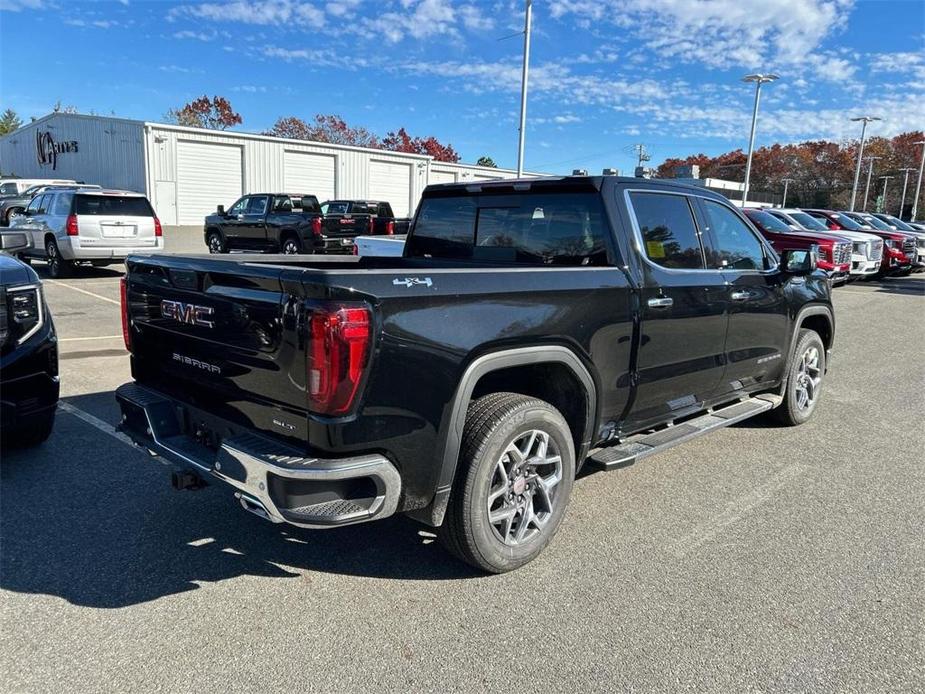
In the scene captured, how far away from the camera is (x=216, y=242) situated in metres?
21.5

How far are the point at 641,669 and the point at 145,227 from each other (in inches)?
561

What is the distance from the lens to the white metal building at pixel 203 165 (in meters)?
30.2

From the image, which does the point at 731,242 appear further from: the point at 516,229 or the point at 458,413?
the point at 458,413

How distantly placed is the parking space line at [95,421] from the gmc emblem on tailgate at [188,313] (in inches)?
74.2

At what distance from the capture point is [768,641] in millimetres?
2836

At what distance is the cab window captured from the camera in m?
4.67

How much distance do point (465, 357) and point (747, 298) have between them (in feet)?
8.89

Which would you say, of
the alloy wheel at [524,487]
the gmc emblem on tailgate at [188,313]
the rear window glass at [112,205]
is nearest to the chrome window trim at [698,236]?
the alloy wheel at [524,487]

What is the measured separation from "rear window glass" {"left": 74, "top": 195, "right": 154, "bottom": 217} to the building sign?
26.7 m

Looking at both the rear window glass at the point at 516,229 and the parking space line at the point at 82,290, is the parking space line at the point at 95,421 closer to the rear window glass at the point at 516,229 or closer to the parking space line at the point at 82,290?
the rear window glass at the point at 516,229

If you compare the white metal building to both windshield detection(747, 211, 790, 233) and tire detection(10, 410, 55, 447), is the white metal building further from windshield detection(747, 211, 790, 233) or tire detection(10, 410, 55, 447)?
tire detection(10, 410, 55, 447)

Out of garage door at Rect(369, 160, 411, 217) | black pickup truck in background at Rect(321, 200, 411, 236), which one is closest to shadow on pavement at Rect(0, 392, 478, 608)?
black pickup truck in background at Rect(321, 200, 411, 236)

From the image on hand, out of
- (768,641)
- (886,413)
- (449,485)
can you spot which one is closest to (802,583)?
(768,641)

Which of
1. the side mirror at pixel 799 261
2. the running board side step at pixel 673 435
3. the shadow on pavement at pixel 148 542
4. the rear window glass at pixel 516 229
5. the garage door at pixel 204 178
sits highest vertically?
the garage door at pixel 204 178
